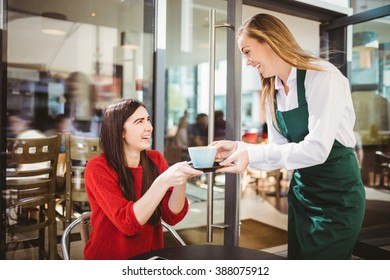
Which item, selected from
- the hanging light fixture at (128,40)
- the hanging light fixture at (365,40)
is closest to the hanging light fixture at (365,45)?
the hanging light fixture at (365,40)

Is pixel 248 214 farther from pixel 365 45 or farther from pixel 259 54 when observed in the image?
pixel 259 54

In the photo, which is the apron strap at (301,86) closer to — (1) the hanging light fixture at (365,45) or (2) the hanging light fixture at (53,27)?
(1) the hanging light fixture at (365,45)

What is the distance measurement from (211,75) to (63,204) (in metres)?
1.22

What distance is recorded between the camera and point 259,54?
4.46ft

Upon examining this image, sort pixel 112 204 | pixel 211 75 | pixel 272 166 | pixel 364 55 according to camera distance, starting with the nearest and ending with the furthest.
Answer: pixel 112 204
pixel 272 166
pixel 211 75
pixel 364 55

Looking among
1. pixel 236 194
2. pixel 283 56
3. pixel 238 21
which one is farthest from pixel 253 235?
pixel 283 56

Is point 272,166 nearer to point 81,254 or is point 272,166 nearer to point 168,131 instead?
point 81,254

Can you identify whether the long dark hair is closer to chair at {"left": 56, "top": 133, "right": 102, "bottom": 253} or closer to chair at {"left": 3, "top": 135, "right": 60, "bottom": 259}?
chair at {"left": 3, "top": 135, "right": 60, "bottom": 259}

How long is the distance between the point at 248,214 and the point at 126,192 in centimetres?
277

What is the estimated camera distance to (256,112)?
8750 mm

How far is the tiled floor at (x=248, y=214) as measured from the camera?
1664mm

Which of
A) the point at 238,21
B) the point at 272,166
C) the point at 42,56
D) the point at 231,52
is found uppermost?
the point at 42,56

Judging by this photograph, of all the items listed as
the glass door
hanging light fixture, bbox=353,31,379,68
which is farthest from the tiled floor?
hanging light fixture, bbox=353,31,379,68

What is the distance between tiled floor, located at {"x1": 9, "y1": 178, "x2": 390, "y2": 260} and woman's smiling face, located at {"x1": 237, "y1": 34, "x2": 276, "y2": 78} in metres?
0.96
